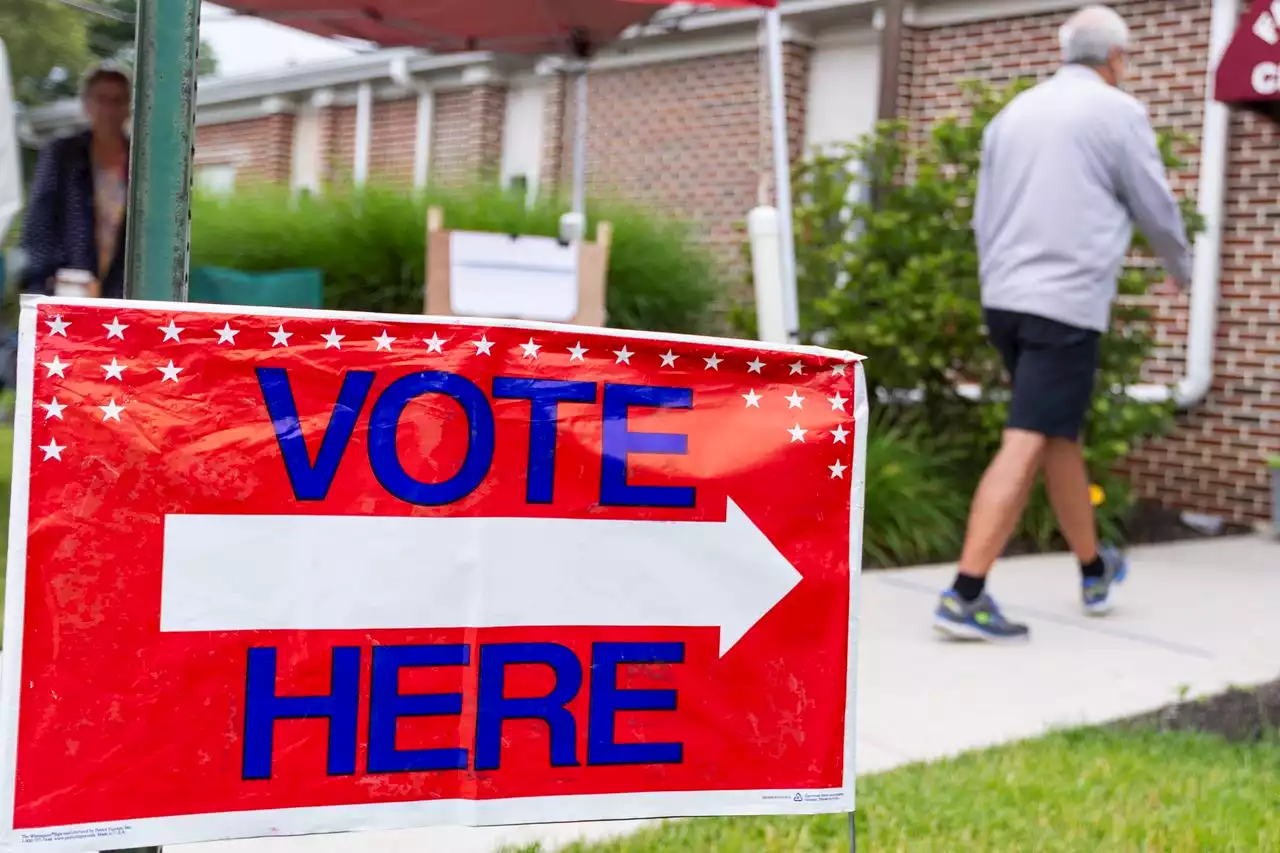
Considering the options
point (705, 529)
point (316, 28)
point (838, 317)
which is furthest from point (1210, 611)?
point (316, 28)

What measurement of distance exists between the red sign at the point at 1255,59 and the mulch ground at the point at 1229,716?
149 inches

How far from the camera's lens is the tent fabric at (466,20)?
7324mm

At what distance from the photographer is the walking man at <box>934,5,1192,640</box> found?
4.41m

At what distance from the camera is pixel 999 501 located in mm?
4371

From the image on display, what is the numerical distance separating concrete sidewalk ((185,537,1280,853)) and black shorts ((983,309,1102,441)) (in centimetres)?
75

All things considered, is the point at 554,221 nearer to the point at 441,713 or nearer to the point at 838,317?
the point at 838,317

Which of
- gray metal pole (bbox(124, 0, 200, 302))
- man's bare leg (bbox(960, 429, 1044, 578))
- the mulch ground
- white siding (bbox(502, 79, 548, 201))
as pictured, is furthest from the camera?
white siding (bbox(502, 79, 548, 201))

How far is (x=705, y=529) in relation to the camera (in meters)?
2.11

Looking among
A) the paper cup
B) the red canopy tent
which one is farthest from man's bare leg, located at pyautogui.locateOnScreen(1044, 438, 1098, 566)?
the paper cup

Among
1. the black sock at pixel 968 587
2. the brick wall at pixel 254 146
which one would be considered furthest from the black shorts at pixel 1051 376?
the brick wall at pixel 254 146

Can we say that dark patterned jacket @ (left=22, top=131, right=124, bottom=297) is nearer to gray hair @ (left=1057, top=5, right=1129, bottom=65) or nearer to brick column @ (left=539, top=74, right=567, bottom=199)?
gray hair @ (left=1057, top=5, right=1129, bottom=65)

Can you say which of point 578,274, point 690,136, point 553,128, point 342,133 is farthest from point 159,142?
point 342,133

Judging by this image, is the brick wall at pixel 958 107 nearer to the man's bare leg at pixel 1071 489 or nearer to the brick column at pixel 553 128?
the brick column at pixel 553 128

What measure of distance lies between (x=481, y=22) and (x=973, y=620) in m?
4.84
